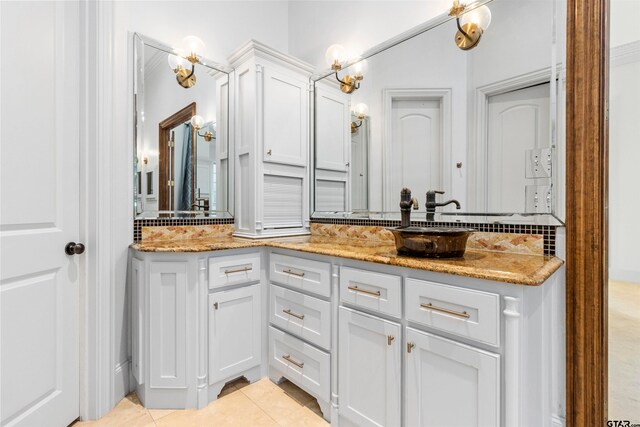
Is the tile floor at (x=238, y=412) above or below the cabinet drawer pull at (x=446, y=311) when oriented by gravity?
below

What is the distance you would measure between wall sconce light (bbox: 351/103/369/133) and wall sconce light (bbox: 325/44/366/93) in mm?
152

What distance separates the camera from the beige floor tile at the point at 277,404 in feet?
5.43

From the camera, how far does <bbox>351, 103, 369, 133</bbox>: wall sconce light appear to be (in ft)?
7.16

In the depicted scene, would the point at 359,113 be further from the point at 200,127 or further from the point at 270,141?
the point at 200,127

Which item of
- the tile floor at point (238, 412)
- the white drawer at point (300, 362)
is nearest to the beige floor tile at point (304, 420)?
the tile floor at point (238, 412)

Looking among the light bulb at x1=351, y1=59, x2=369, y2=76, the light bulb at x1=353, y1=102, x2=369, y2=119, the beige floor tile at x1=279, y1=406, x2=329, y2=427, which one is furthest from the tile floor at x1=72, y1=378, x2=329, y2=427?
the light bulb at x1=351, y1=59, x2=369, y2=76

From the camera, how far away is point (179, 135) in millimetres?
2162

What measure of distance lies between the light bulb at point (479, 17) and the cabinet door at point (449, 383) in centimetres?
159

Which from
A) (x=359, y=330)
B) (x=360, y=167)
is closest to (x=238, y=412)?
(x=359, y=330)

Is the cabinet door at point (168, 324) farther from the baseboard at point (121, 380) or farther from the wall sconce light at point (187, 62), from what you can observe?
the wall sconce light at point (187, 62)

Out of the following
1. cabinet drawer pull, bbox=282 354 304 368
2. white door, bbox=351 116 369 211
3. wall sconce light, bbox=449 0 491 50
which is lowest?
cabinet drawer pull, bbox=282 354 304 368

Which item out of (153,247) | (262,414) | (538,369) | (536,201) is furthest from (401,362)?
(153,247)

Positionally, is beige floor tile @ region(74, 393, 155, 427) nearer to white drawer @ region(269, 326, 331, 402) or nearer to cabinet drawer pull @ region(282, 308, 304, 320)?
white drawer @ region(269, 326, 331, 402)

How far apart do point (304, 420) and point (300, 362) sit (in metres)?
0.27
